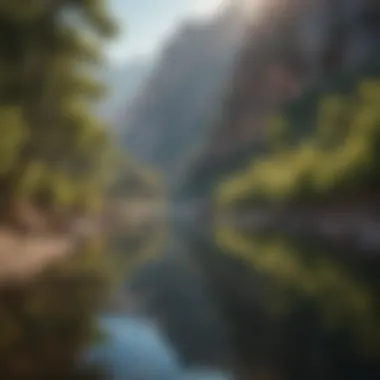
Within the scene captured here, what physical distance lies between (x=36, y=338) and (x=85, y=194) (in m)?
2.96

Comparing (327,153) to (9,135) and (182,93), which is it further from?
(9,135)

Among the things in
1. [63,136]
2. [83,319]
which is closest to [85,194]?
[63,136]

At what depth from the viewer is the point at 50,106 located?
5.53 m

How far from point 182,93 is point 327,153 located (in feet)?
5.49

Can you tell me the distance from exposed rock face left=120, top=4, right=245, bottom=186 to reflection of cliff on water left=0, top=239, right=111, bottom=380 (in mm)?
1006

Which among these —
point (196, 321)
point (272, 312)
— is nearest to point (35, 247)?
point (196, 321)

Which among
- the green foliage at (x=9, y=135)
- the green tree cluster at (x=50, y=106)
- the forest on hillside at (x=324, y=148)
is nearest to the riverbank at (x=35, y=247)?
the green tree cluster at (x=50, y=106)

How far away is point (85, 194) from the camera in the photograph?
5.01 metres

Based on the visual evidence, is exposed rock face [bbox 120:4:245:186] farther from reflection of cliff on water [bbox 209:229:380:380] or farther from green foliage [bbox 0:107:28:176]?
reflection of cliff on water [bbox 209:229:380:380]

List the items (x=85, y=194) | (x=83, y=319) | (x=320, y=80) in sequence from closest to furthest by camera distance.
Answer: (x=83, y=319) → (x=320, y=80) → (x=85, y=194)

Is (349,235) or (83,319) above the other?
(349,235)

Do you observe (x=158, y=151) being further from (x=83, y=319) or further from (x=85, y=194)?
(x=83, y=319)

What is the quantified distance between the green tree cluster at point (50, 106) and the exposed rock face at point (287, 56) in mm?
874

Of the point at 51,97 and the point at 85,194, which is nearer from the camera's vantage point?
the point at 85,194
